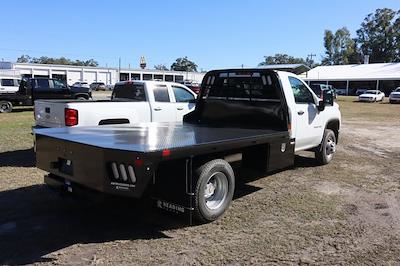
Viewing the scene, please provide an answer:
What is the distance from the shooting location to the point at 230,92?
26.7ft

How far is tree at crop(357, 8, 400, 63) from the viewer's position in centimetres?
10981

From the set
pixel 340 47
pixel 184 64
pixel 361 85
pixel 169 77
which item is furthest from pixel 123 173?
pixel 184 64

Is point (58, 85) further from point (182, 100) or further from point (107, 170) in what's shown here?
point (107, 170)

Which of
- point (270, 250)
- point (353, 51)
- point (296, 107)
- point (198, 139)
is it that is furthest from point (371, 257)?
point (353, 51)

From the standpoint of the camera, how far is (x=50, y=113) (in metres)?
9.04

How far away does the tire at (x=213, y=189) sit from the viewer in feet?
16.9

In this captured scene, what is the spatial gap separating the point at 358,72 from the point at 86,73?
57089 mm

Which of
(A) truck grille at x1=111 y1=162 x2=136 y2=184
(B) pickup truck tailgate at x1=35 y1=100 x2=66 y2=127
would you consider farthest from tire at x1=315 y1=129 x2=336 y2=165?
(A) truck grille at x1=111 y1=162 x2=136 y2=184

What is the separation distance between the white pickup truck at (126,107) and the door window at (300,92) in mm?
3681

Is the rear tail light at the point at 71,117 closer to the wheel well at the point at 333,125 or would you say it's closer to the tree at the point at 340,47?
the wheel well at the point at 333,125

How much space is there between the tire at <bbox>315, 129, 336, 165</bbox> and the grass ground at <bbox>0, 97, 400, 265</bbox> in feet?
3.48

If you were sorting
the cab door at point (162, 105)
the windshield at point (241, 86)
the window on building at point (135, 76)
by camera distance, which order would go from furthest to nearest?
the window on building at point (135, 76) → the cab door at point (162, 105) → the windshield at point (241, 86)

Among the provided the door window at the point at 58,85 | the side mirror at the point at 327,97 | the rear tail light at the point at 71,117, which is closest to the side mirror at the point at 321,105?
the side mirror at the point at 327,97

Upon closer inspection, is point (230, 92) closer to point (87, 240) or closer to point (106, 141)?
point (106, 141)
